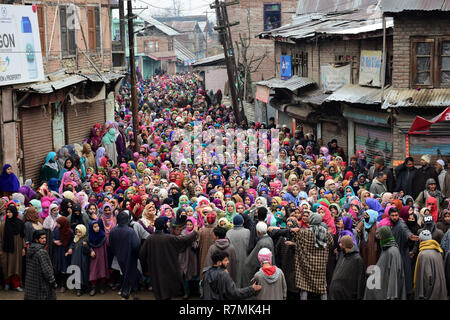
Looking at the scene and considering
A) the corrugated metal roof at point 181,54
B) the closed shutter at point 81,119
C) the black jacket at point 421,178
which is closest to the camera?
the black jacket at point 421,178

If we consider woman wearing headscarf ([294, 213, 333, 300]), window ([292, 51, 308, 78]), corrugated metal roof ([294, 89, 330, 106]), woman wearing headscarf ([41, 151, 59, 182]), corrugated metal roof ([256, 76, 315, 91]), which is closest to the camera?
woman wearing headscarf ([294, 213, 333, 300])

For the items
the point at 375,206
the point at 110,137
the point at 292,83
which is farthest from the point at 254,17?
the point at 375,206

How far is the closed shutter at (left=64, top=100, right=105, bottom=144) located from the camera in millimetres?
23375

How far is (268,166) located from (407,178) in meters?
3.67

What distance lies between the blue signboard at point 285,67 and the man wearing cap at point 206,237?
18.9 metres

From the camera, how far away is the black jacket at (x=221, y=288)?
912cm

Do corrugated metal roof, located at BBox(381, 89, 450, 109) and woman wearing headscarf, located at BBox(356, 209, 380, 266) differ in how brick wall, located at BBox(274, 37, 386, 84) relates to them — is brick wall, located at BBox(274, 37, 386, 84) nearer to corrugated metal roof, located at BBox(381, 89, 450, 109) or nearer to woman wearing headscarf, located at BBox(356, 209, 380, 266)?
corrugated metal roof, located at BBox(381, 89, 450, 109)

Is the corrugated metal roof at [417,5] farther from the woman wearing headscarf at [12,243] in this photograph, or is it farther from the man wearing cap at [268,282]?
the man wearing cap at [268,282]

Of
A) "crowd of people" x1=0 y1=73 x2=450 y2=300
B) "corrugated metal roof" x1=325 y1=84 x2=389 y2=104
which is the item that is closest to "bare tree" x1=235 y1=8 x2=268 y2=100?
"corrugated metal roof" x1=325 y1=84 x2=389 y2=104

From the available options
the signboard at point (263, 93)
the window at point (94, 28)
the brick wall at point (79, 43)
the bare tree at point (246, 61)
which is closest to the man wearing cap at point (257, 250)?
the brick wall at point (79, 43)

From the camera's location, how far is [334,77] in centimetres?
2436

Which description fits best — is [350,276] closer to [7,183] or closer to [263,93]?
[7,183]

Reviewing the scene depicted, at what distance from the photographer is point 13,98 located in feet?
61.1

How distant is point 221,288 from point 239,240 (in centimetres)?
228
